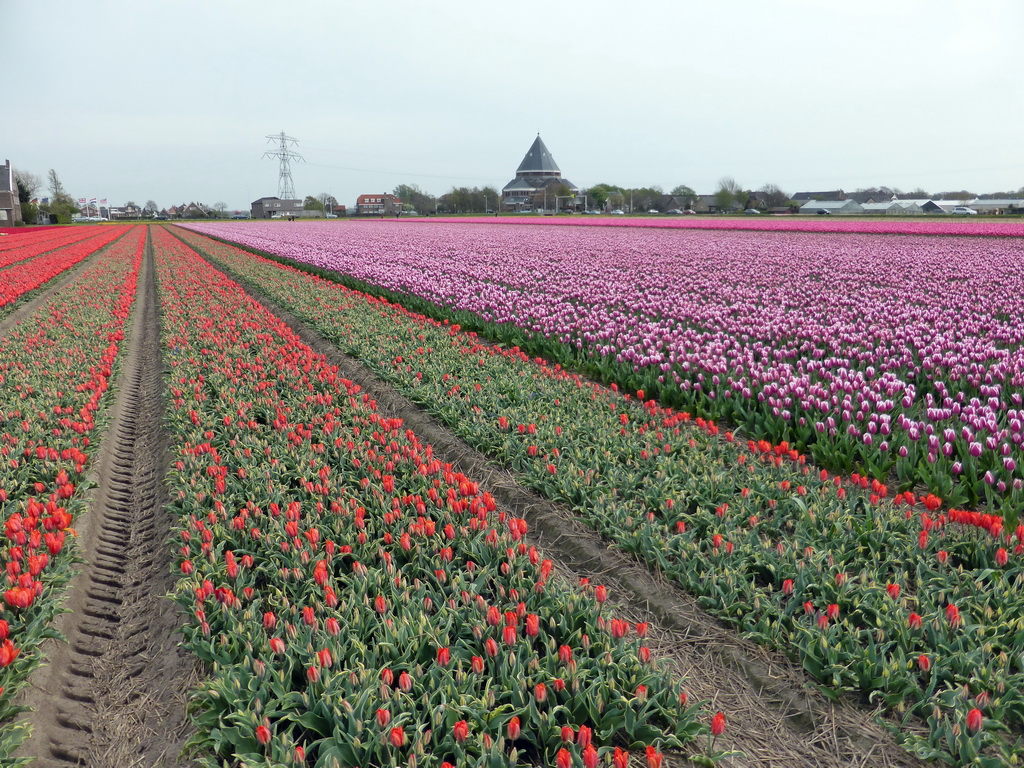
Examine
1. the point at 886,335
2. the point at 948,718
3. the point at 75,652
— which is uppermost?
the point at 886,335

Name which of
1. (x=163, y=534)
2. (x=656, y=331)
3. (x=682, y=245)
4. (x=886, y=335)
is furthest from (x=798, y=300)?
(x=682, y=245)

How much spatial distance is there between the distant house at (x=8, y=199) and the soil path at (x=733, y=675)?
105 meters

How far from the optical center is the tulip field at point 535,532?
2877 mm

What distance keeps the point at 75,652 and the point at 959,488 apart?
6.16 metres

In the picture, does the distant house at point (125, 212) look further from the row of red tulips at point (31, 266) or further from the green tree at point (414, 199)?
the row of red tulips at point (31, 266)

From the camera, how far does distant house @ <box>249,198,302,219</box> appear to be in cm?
13250

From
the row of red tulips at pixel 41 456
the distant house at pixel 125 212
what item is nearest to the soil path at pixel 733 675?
the row of red tulips at pixel 41 456

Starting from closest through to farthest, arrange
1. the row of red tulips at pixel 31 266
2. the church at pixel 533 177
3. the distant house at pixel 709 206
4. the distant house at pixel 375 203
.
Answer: the row of red tulips at pixel 31 266
the distant house at pixel 709 206
the distant house at pixel 375 203
the church at pixel 533 177

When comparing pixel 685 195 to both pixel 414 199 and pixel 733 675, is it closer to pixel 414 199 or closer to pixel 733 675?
pixel 414 199

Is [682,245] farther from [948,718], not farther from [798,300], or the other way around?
[948,718]

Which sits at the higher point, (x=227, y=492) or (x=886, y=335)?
(x=886, y=335)

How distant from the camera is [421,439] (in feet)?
21.8

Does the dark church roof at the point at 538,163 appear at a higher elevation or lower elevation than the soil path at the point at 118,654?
higher

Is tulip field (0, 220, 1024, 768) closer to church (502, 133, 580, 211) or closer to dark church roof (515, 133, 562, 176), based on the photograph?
church (502, 133, 580, 211)
